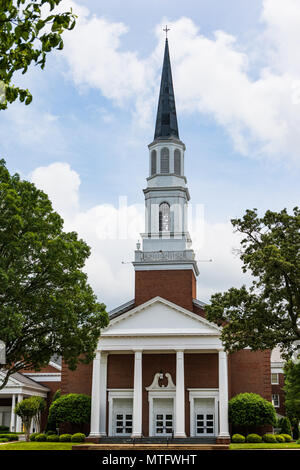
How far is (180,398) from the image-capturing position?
4084cm

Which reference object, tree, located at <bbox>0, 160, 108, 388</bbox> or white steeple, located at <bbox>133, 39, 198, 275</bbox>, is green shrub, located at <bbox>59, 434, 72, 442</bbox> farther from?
tree, located at <bbox>0, 160, 108, 388</bbox>

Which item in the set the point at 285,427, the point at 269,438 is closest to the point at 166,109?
the point at 269,438

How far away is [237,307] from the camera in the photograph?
80.7ft

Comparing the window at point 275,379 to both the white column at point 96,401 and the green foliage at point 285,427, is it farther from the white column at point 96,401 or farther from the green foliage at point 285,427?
the white column at point 96,401

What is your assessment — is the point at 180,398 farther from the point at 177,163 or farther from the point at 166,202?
the point at 177,163

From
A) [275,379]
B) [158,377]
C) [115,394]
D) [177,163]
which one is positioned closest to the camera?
[158,377]

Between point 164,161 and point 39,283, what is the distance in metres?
26.2

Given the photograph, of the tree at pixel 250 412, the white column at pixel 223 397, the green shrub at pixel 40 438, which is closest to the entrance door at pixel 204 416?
the tree at pixel 250 412

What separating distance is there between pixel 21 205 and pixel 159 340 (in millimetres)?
19701

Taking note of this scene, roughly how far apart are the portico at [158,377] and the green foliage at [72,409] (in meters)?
1.06

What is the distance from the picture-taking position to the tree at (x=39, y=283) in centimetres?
2459

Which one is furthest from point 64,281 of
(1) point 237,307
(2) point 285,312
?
(2) point 285,312

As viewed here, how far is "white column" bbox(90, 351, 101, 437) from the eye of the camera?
40.9 metres

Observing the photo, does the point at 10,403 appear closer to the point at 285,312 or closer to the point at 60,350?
the point at 60,350
